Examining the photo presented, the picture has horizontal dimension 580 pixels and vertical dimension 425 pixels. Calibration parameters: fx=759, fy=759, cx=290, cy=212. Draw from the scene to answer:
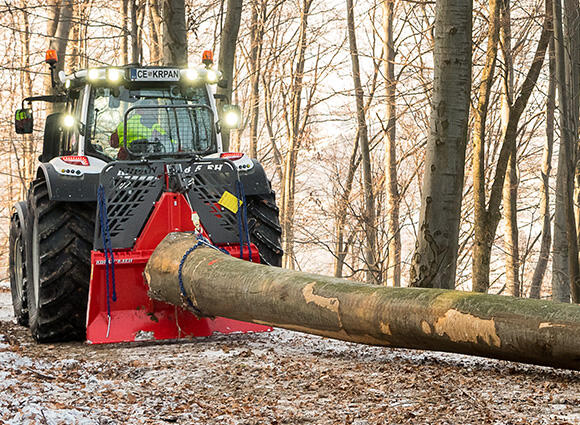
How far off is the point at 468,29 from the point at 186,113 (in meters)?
3.00

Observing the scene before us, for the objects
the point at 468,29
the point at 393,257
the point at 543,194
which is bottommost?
the point at 393,257

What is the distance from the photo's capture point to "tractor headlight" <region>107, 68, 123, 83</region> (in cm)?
777

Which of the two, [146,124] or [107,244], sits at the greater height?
[146,124]

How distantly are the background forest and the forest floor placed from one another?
7.36 metres

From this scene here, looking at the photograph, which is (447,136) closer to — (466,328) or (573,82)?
(466,328)

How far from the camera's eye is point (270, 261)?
741 centimetres

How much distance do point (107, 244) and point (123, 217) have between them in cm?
28

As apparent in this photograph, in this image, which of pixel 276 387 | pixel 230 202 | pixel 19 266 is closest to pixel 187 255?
pixel 230 202

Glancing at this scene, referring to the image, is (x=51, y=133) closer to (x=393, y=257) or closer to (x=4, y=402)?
(x=4, y=402)

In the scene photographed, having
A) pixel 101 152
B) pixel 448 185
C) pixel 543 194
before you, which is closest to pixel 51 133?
pixel 101 152

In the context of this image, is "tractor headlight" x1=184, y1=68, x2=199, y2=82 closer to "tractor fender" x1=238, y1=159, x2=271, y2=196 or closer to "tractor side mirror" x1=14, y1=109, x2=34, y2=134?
"tractor fender" x1=238, y1=159, x2=271, y2=196

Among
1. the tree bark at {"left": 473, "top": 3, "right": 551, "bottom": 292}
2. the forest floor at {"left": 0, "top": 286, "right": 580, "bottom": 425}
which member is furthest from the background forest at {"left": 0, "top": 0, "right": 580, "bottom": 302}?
the forest floor at {"left": 0, "top": 286, "right": 580, "bottom": 425}

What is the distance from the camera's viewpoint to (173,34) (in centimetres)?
1196

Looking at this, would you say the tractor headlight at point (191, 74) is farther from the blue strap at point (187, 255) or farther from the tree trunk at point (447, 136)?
the tree trunk at point (447, 136)
